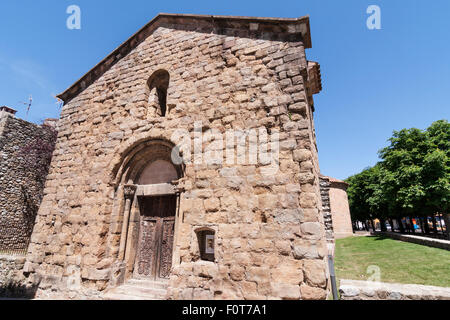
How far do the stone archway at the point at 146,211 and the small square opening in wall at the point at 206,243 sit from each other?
2.43 feet

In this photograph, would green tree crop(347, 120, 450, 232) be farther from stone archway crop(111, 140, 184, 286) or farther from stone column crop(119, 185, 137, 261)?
stone column crop(119, 185, 137, 261)

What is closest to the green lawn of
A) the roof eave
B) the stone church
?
the stone church

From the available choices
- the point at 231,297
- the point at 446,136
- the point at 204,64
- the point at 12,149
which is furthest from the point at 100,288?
the point at 446,136

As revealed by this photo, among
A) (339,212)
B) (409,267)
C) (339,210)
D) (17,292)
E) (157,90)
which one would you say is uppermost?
(157,90)

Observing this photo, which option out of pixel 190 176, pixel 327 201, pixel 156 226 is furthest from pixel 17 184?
pixel 327 201

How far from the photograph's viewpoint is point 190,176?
465cm

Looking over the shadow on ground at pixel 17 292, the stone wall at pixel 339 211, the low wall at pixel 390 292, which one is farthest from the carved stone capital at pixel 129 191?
the stone wall at pixel 339 211

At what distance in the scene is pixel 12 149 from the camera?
506 inches

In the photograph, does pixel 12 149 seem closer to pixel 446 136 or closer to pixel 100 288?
pixel 100 288

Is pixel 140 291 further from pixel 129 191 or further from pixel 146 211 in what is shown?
pixel 129 191

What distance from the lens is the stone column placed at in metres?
5.11

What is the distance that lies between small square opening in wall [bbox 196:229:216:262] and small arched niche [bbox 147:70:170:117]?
3.56m

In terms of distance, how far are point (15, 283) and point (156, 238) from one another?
3.92 m

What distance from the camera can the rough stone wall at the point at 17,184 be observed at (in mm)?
12062
